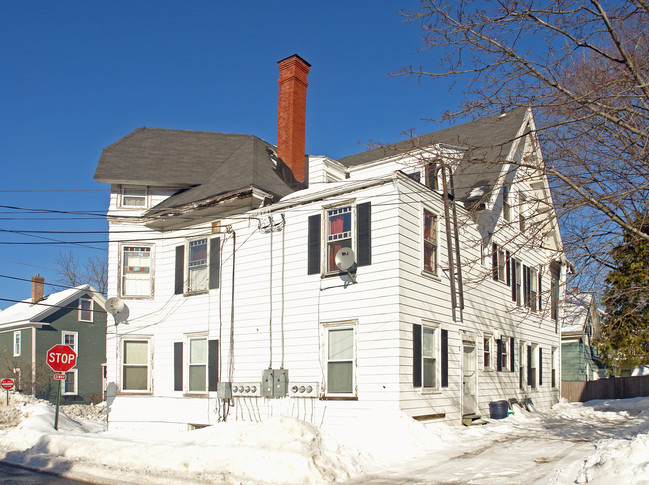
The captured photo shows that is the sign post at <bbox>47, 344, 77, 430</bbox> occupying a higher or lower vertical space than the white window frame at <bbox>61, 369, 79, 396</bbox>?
higher

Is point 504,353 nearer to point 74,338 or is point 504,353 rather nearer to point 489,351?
point 489,351

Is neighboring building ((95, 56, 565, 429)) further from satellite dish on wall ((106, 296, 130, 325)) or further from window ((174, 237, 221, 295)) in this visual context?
satellite dish on wall ((106, 296, 130, 325))

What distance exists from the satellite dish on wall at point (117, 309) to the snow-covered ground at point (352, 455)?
14.7 ft

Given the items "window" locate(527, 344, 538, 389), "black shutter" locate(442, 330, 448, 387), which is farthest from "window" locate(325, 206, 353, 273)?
"window" locate(527, 344, 538, 389)

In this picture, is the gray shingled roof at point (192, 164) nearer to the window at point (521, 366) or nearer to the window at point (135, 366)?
the window at point (135, 366)

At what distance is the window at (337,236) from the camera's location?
14859 mm

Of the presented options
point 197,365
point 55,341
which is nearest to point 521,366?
point 197,365

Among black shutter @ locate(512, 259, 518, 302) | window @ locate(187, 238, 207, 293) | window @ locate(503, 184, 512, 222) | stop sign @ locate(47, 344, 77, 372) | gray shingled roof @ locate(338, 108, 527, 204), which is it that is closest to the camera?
gray shingled roof @ locate(338, 108, 527, 204)

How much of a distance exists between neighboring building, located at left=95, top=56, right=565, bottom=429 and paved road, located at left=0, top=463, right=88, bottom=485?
19.6 ft

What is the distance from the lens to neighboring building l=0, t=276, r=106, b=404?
35.9m

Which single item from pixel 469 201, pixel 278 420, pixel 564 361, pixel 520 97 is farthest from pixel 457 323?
pixel 564 361

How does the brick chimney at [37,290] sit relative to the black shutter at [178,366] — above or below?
above

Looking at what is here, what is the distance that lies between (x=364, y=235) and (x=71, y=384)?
94.9ft

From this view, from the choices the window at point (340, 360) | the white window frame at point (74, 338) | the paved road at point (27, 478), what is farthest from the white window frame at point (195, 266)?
the white window frame at point (74, 338)
